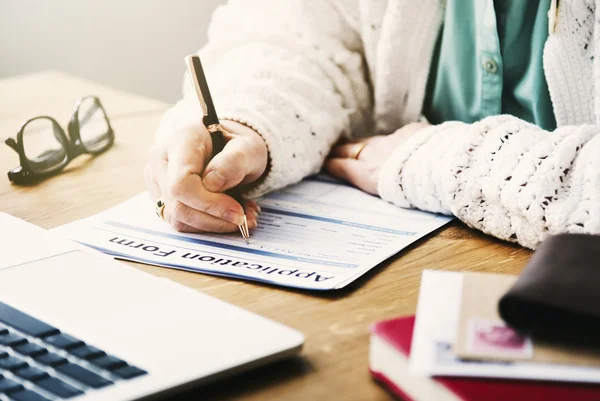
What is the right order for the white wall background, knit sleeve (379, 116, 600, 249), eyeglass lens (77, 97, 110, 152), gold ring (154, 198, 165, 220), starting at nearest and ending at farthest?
knit sleeve (379, 116, 600, 249)
gold ring (154, 198, 165, 220)
eyeglass lens (77, 97, 110, 152)
the white wall background

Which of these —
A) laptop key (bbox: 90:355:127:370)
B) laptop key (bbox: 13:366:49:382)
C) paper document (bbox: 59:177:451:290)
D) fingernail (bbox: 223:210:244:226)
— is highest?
laptop key (bbox: 13:366:49:382)

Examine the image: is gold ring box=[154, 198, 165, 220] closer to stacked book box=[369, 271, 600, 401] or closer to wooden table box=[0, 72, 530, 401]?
wooden table box=[0, 72, 530, 401]

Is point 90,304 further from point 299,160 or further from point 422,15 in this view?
point 422,15

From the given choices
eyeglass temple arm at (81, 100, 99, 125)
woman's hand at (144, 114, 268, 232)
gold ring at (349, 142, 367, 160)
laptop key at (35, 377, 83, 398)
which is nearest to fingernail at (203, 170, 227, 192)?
woman's hand at (144, 114, 268, 232)

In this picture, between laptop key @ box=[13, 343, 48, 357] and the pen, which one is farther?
the pen

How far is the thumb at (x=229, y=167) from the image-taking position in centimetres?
69

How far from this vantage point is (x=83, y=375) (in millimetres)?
398

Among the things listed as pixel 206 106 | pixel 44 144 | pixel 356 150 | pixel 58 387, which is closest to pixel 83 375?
pixel 58 387

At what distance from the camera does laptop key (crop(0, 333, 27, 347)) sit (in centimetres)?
43

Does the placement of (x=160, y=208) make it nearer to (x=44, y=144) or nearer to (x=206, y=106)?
(x=206, y=106)

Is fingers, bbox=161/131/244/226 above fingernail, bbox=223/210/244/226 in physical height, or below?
above

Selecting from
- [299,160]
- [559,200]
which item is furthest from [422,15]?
[559,200]

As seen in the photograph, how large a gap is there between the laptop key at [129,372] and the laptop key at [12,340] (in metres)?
0.07

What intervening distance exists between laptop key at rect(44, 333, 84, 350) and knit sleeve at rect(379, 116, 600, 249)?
36 cm
